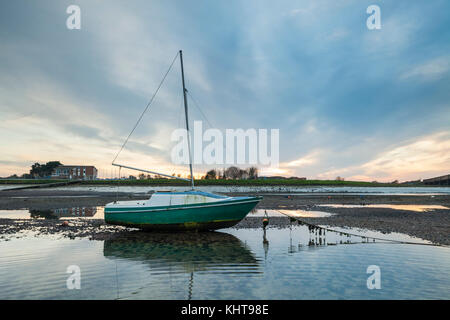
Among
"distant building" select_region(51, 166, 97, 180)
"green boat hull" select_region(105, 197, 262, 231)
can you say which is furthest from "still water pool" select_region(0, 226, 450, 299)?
"distant building" select_region(51, 166, 97, 180)

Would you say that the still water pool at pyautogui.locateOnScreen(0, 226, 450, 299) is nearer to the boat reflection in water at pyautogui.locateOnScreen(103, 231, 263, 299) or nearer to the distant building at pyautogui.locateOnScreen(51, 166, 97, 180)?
the boat reflection in water at pyautogui.locateOnScreen(103, 231, 263, 299)

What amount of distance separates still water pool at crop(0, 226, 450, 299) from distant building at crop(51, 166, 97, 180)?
180 meters

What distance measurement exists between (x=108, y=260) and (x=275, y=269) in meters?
7.72

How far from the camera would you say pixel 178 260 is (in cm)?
1197

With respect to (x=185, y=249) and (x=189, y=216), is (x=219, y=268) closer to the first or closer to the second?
(x=185, y=249)

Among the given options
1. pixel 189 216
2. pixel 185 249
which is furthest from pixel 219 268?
pixel 189 216

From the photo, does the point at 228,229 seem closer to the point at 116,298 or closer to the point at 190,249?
the point at 190,249

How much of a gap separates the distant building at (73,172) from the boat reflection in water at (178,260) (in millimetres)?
179451

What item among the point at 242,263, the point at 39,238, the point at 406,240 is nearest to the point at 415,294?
the point at 242,263

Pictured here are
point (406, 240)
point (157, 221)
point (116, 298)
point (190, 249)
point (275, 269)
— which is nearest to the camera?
point (116, 298)

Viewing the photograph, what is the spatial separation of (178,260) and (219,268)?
7.26 feet

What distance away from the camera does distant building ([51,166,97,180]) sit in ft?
563

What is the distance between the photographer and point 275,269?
10.8 m
